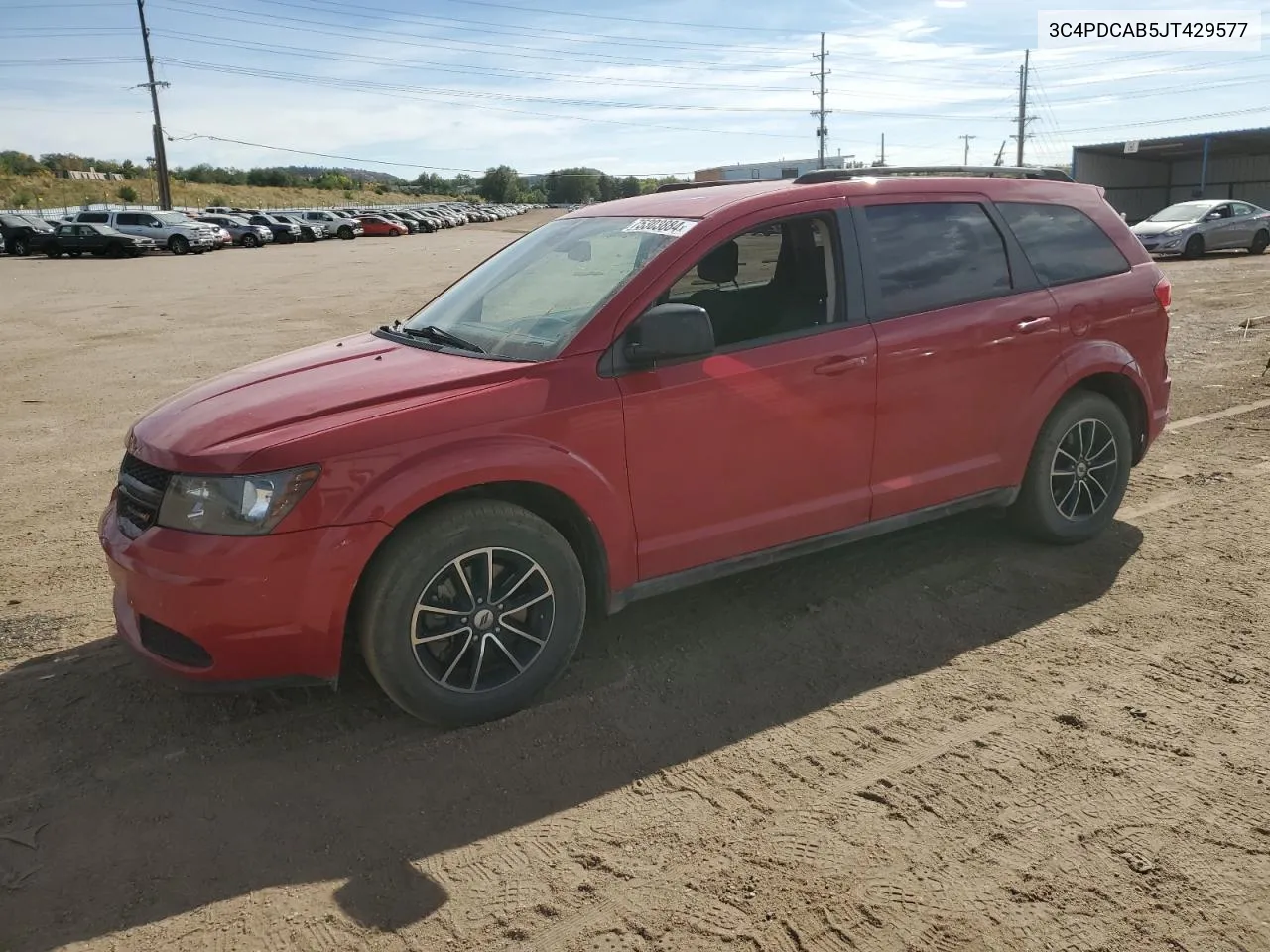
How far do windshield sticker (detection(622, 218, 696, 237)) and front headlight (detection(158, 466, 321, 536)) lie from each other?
1.70 metres

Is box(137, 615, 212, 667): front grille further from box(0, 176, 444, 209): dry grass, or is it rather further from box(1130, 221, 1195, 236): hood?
box(0, 176, 444, 209): dry grass

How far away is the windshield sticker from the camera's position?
3.91 metres

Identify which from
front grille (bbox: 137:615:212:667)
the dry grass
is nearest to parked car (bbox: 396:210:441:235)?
the dry grass

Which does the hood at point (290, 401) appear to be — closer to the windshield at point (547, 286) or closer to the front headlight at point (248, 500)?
the front headlight at point (248, 500)

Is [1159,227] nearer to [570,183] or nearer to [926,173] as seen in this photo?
[926,173]

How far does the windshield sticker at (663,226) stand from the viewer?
154 inches

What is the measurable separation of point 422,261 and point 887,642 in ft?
93.9

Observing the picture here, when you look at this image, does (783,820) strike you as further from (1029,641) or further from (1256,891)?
(1029,641)

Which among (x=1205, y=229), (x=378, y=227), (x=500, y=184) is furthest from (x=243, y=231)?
(x=500, y=184)

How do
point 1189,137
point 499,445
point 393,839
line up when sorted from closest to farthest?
point 393,839, point 499,445, point 1189,137

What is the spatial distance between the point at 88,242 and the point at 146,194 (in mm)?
51636

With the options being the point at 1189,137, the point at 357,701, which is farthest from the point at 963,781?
the point at 1189,137

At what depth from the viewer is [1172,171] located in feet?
163

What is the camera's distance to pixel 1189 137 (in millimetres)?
40875
